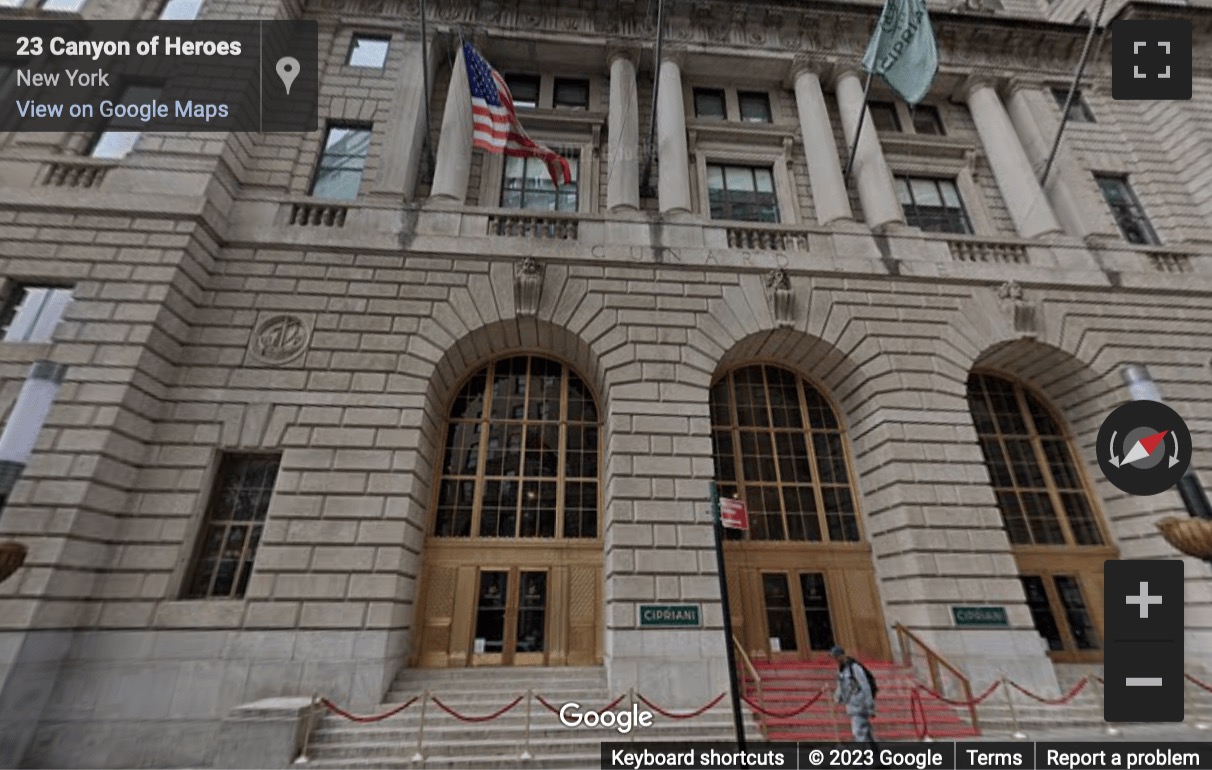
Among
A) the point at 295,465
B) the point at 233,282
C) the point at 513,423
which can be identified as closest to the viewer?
the point at 295,465

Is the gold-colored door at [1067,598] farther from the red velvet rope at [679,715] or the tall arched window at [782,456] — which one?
the red velvet rope at [679,715]

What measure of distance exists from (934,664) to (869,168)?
1257 centimetres

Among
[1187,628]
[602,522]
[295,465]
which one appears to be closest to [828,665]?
[602,522]

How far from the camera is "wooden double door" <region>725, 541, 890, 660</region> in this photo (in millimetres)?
11289

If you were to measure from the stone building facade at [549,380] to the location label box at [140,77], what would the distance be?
2.41 ft

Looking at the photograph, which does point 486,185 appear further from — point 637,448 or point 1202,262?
point 1202,262

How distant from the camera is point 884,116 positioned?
59.1 feet

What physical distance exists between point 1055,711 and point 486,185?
16871mm

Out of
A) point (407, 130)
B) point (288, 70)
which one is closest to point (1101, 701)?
point (407, 130)

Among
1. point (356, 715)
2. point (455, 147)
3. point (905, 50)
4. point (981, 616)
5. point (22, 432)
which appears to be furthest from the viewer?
point (455, 147)

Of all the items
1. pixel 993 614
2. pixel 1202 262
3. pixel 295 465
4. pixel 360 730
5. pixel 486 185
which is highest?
pixel 486 185

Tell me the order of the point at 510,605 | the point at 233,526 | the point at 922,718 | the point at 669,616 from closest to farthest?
the point at 922,718 < the point at 669,616 < the point at 233,526 < the point at 510,605

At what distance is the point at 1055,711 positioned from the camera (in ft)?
31.0

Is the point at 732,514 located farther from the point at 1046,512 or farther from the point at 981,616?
the point at 1046,512
